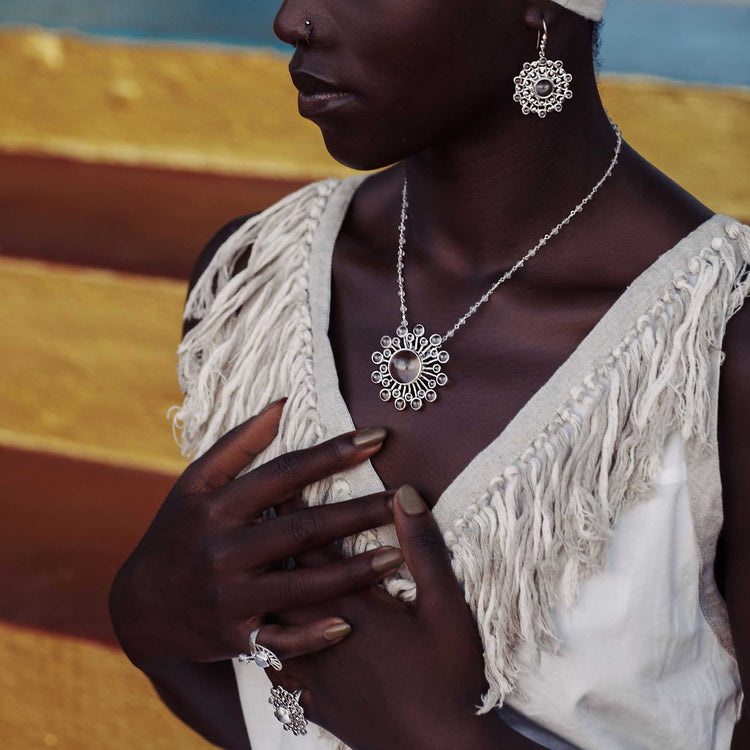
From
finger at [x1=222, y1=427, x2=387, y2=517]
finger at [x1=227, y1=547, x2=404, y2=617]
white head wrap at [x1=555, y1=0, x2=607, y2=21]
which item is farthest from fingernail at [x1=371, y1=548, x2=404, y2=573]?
white head wrap at [x1=555, y1=0, x2=607, y2=21]

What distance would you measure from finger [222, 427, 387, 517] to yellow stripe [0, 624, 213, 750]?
1.01 m

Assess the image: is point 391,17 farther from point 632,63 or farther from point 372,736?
point 632,63

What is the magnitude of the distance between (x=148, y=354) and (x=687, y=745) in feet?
4.73

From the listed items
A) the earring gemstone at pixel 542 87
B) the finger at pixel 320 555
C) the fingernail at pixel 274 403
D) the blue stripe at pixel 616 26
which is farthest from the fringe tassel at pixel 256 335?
the blue stripe at pixel 616 26

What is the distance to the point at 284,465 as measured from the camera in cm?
104

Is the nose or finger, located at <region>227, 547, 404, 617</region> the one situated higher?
the nose

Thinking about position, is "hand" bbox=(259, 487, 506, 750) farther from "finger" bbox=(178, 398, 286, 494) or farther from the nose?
the nose

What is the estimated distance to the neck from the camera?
102 cm

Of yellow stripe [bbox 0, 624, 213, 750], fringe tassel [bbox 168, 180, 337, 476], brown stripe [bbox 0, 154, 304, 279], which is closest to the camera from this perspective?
fringe tassel [bbox 168, 180, 337, 476]

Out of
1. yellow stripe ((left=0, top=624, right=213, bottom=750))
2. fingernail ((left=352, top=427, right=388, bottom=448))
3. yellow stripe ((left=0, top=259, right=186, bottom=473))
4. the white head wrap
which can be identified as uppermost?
the white head wrap

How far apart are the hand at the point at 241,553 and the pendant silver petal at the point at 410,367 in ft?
0.19

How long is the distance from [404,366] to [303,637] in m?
0.31

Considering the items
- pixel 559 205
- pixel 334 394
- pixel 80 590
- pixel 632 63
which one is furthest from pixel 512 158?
pixel 80 590

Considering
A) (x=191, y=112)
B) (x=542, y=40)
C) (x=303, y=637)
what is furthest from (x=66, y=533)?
(x=542, y=40)
